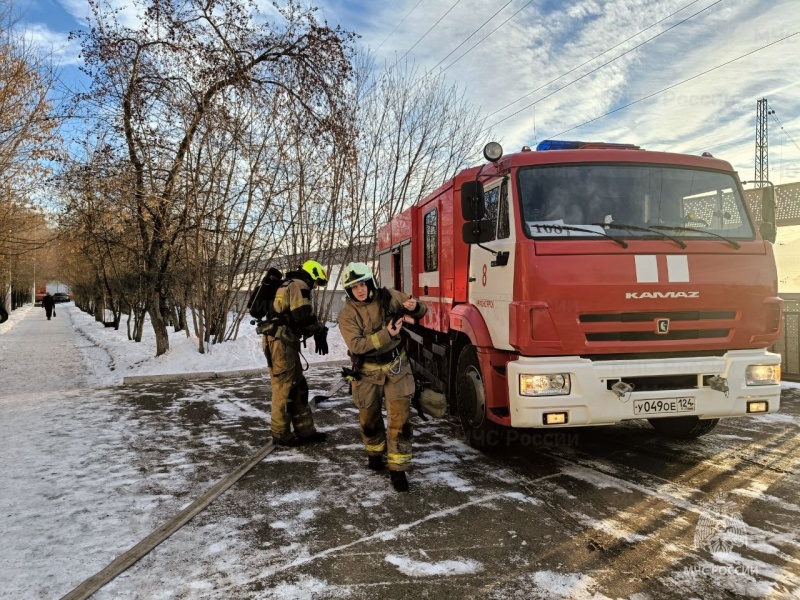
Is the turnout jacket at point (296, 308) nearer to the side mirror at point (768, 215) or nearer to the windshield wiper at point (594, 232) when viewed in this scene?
the windshield wiper at point (594, 232)

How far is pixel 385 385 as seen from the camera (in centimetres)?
469

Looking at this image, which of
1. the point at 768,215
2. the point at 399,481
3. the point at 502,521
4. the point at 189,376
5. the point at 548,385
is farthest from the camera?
the point at 189,376

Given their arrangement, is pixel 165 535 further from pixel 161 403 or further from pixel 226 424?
pixel 161 403

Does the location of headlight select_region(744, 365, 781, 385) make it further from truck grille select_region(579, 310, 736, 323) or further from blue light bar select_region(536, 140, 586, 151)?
blue light bar select_region(536, 140, 586, 151)

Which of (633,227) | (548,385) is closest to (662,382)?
(548,385)

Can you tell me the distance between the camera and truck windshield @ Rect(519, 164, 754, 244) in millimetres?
4531

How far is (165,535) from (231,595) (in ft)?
3.21

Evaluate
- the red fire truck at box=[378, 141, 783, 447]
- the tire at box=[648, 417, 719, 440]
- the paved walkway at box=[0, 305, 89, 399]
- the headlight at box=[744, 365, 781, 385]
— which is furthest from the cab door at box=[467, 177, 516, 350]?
the paved walkway at box=[0, 305, 89, 399]

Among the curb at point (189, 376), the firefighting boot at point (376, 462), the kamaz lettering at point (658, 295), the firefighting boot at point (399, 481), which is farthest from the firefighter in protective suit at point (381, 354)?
the curb at point (189, 376)

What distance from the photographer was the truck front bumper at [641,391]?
418 cm

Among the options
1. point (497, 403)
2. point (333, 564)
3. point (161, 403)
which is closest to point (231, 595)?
point (333, 564)

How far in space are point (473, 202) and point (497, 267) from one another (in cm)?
61

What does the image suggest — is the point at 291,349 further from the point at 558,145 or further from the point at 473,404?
the point at 558,145

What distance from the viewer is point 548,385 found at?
4188 millimetres
